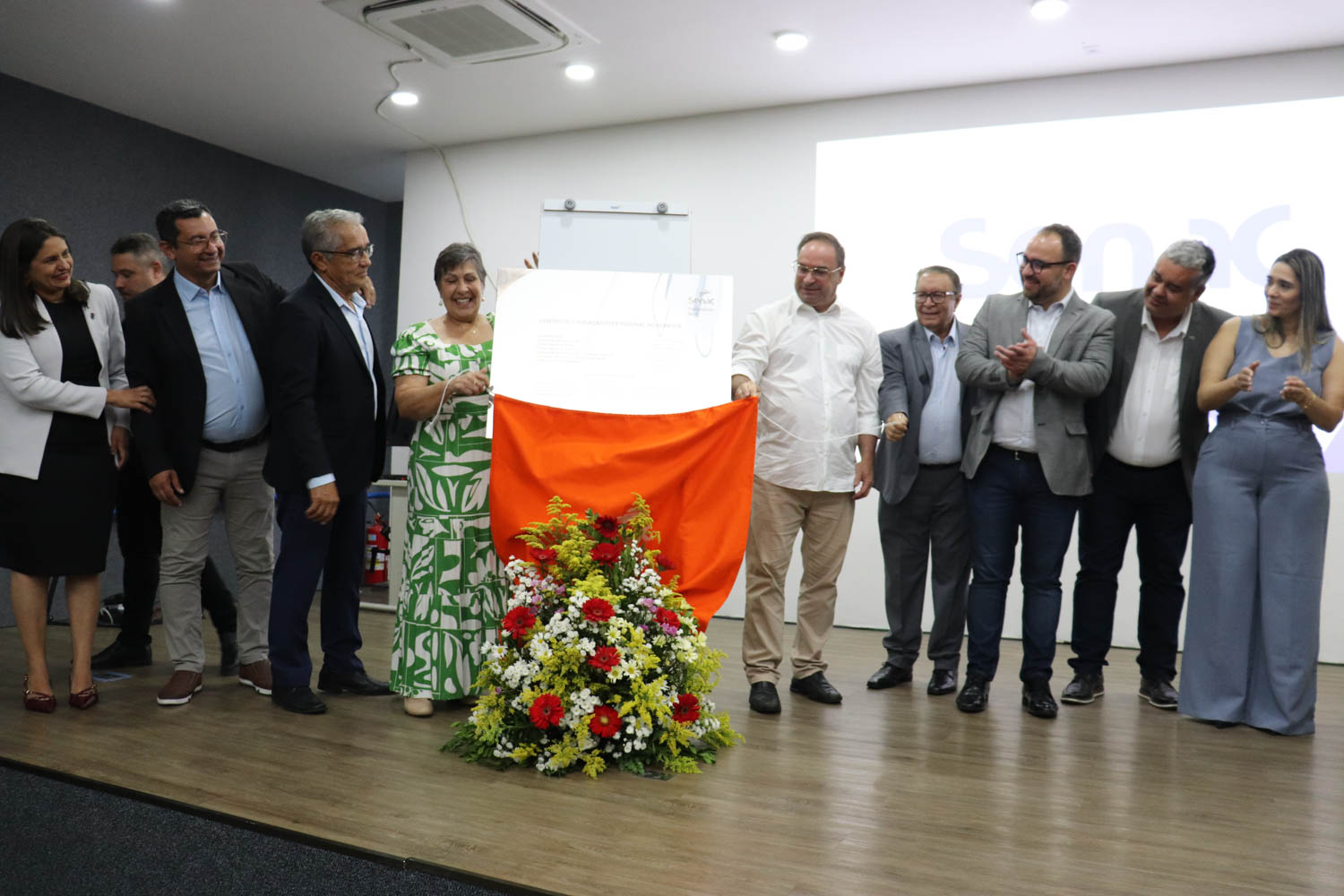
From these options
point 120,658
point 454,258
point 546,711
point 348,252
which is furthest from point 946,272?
point 120,658

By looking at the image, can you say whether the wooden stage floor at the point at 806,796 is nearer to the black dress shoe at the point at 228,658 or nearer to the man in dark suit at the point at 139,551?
the black dress shoe at the point at 228,658

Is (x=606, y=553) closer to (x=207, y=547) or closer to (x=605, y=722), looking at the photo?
(x=605, y=722)

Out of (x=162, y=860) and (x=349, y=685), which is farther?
(x=349, y=685)

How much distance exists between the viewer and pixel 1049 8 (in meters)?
4.46

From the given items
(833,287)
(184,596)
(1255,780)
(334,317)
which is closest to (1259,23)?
(833,287)

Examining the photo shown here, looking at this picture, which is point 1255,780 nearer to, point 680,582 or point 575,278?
point 680,582

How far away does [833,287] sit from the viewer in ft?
11.8

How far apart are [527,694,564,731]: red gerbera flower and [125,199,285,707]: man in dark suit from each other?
143 centimetres

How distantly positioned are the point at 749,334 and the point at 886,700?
1.40m

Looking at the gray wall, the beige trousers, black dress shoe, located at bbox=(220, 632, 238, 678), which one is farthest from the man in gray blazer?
the gray wall

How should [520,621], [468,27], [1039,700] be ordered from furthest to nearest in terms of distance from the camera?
[468,27] → [1039,700] → [520,621]

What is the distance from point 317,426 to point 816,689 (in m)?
1.91

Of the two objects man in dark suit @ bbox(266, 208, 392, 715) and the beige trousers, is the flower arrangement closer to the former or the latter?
the beige trousers

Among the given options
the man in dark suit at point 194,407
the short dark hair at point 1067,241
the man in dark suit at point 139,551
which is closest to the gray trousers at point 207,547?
the man in dark suit at point 194,407
